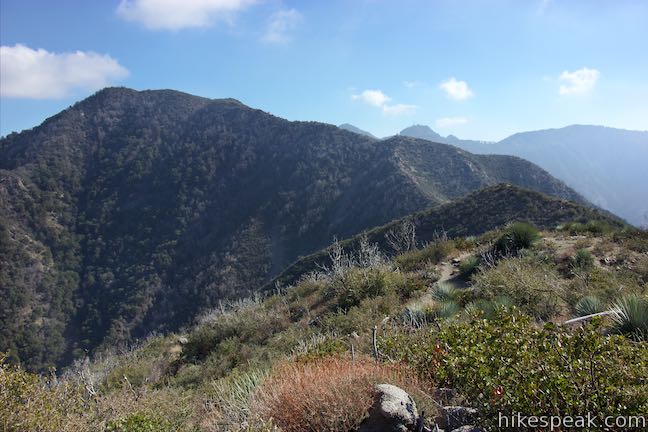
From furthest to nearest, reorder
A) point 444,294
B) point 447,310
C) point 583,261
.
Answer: point 583,261, point 444,294, point 447,310

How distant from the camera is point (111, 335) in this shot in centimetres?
5575

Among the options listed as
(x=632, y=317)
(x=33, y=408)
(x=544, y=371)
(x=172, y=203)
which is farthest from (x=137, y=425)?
(x=172, y=203)

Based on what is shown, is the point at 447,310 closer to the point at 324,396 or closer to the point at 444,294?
the point at 444,294

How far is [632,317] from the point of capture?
429 centimetres

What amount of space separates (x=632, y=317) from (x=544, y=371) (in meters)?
2.77

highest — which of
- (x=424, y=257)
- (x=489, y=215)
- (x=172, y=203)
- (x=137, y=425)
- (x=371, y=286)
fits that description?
(x=172, y=203)

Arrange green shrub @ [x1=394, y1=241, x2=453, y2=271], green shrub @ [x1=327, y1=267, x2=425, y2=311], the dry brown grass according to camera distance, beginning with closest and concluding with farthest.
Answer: the dry brown grass < green shrub @ [x1=327, y1=267, x2=425, y2=311] < green shrub @ [x1=394, y1=241, x2=453, y2=271]

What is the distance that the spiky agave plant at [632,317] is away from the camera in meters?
4.15

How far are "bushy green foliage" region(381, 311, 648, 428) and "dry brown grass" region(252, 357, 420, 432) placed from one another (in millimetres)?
519

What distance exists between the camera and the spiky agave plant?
4148 mm

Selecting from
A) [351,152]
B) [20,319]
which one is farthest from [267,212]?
[20,319]

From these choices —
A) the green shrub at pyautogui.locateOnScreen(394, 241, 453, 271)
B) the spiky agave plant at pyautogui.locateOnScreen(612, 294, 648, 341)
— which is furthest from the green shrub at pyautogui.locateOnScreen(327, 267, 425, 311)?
the spiky agave plant at pyautogui.locateOnScreen(612, 294, 648, 341)

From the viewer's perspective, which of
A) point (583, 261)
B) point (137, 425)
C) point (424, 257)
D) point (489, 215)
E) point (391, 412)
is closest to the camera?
point (391, 412)

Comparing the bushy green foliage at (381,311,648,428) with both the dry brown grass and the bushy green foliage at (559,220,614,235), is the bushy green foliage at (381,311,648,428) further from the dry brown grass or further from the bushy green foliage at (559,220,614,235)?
the bushy green foliage at (559,220,614,235)
